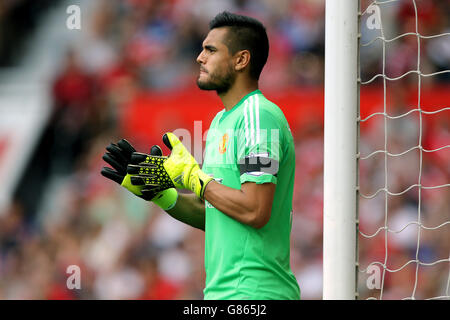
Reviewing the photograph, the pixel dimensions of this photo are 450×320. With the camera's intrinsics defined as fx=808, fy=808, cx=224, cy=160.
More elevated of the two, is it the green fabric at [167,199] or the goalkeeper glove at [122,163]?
the goalkeeper glove at [122,163]

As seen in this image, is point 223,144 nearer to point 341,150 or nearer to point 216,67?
point 216,67

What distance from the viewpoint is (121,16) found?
818 centimetres

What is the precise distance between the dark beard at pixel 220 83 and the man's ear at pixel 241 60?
0.13 feet

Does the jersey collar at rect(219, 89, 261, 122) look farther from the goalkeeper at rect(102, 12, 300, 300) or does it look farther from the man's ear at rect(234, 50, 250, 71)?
the man's ear at rect(234, 50, 250, 71)

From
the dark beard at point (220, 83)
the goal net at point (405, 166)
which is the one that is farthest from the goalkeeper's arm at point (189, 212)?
the goal net at point (405, 166)

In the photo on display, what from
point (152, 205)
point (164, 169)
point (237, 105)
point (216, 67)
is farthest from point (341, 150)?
point (152, 205)

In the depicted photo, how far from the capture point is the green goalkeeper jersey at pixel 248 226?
9.29 ft

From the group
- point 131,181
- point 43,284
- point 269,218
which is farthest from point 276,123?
point 43,284

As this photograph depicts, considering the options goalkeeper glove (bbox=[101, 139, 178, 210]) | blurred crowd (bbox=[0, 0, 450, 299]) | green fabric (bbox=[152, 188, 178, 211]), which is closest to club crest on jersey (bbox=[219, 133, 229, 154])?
goalkeeper glove (bbox=[101, 139, 178, 210])

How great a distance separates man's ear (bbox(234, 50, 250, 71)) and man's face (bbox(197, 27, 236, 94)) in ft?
0.07

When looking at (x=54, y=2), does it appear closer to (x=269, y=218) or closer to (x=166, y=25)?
(x=166, y=25)

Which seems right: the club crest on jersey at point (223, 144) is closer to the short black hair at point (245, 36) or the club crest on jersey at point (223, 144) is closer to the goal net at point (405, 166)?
the short black hair at point (245, 36)

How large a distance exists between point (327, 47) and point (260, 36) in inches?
13.7

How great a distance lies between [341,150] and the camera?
3312 mm
